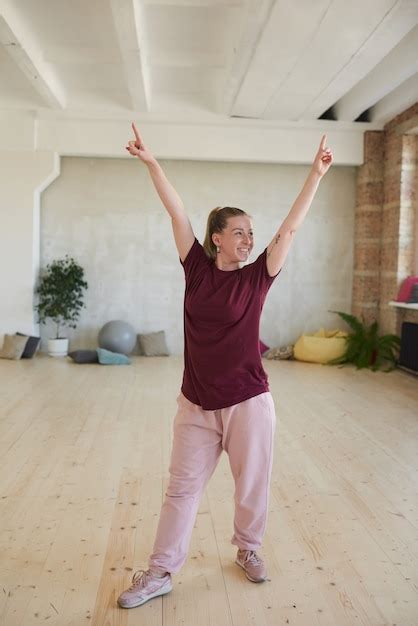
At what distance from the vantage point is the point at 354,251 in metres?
9.77

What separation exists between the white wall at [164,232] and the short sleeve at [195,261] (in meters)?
7.02

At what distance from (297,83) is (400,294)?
3.00m

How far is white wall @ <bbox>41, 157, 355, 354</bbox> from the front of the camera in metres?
9.49

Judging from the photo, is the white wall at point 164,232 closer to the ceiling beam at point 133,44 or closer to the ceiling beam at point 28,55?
the ceiling beam at point 28,55

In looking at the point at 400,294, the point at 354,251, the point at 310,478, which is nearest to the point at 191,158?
the point at 354,251

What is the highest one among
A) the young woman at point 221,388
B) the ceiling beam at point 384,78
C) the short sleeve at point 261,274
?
the ceiling beam at point 384,78

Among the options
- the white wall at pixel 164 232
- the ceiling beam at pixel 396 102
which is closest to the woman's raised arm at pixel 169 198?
the ceiling beam at pixel 396 102

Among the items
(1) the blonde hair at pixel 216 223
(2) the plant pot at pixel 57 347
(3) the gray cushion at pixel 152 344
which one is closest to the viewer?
(1) the blonde hair at pixel 216 223

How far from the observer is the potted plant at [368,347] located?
28.7ft

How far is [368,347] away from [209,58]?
13.5ft

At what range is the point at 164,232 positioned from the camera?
9570mm

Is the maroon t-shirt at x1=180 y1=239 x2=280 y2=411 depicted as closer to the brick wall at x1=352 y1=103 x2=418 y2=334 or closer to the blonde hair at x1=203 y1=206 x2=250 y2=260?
the blonde hair at x1=203 y1=206 x2=250 y2=260

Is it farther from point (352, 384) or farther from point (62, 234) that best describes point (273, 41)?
Answer: point (62, 234)

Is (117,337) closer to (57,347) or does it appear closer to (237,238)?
(57,347)
